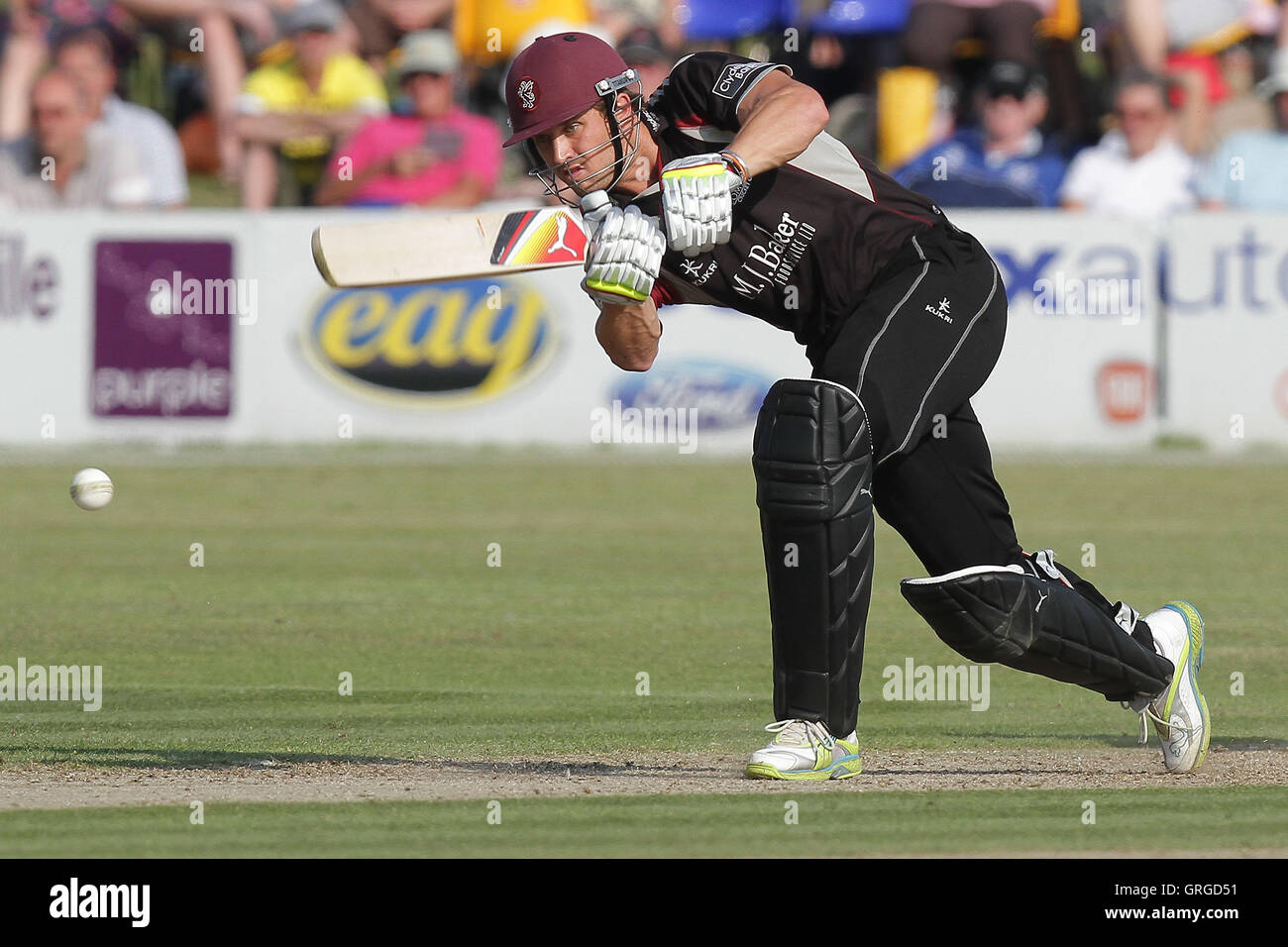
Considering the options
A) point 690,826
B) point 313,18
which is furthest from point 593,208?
point 313,18

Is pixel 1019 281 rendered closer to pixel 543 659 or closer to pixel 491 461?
pixel 491 461

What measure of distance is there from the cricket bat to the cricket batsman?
107 mm

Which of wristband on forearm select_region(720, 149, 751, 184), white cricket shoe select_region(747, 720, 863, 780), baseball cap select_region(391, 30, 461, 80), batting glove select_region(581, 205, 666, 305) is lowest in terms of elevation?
white cricket shoe select_region(747, 720, 863, 780)

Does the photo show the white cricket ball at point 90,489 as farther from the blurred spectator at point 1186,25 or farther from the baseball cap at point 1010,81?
the blurred spectator at point 1186,25

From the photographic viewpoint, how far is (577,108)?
5.23m

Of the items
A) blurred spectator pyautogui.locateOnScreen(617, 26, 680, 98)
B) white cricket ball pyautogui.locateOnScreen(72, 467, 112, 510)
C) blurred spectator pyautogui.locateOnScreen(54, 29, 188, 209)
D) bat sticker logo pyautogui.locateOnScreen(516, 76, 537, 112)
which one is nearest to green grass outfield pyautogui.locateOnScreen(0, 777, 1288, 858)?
bat sticker logo pyautogui.locateOnScreen(516, 76, 537, 112)

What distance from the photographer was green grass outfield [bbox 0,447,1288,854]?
6363 millimetres

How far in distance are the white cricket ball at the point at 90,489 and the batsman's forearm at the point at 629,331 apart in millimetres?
2095

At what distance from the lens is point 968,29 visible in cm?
1653

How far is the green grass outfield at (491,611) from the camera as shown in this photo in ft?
20.9

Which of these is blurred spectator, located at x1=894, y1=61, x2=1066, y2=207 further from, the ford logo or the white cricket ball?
the white cricket ball

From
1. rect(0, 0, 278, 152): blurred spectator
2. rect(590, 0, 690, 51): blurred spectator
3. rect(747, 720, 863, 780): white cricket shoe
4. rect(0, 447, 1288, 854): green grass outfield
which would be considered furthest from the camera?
rect(590, 0, 690, 51): blurred spectator

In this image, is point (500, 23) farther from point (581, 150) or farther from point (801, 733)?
point (801, 733)
